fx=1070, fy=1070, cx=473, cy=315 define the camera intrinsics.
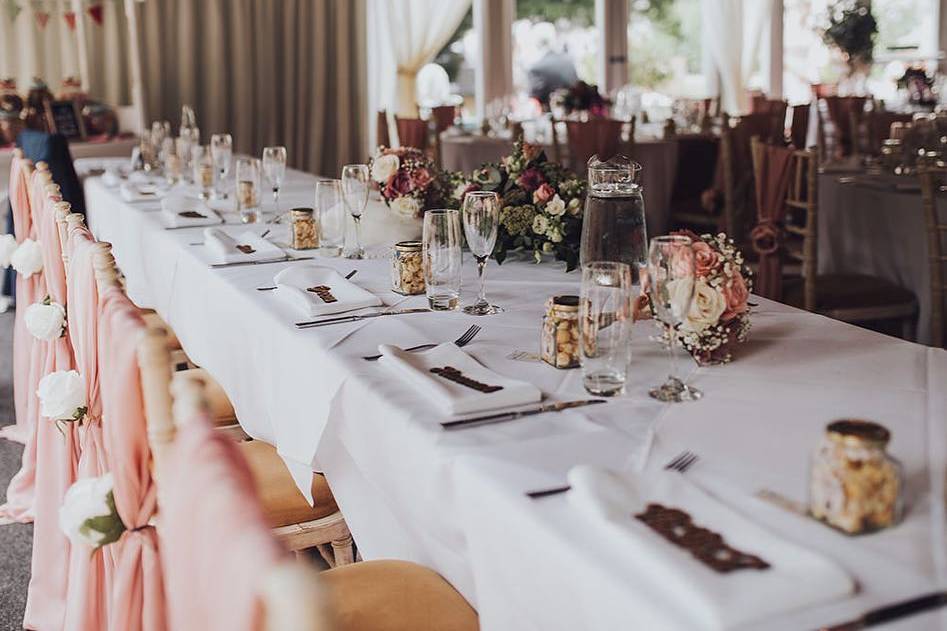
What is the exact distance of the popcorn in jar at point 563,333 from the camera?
63.6 inches

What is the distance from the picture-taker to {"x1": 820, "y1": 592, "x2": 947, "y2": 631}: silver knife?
0.91 meters

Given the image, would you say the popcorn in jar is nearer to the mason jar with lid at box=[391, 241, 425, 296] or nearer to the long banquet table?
the long banquet table

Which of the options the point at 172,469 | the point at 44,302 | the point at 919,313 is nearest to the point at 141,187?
the point at 44,302

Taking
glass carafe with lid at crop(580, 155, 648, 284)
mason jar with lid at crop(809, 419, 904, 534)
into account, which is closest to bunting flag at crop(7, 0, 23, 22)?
glass carafe with lid at crop(580, 155, 648, 284)

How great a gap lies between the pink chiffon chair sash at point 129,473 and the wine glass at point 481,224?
720 mm

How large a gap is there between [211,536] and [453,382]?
0.69 meters

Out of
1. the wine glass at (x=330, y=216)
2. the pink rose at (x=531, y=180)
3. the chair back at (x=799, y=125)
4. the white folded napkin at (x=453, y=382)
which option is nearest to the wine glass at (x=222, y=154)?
the wine glass at (x=330, y=216)

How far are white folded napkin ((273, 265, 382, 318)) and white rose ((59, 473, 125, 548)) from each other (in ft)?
2.01

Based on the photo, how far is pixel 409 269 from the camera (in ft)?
7.03

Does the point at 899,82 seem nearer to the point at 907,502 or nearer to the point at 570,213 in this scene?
the point at 570,213

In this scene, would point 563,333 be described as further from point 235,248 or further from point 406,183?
point 235,248

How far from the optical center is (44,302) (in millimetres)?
2447

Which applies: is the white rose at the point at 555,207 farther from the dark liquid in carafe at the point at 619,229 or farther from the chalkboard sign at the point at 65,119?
the chalkboard sign at the point at 65,119

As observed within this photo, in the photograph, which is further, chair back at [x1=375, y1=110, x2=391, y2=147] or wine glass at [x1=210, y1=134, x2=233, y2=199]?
chair back at [x1=375, y1=110, x2=391, y2=147]
